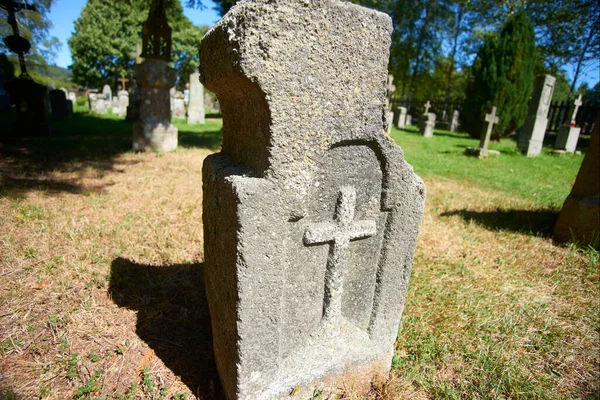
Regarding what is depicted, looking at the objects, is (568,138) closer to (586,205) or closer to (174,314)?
(586,205)

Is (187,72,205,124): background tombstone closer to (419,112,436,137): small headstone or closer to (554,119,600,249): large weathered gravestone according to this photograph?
(419,112,436,137): small headstone

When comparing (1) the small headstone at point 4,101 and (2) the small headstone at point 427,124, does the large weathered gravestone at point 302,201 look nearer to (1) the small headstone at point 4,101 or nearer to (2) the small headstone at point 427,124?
(1) the small headstone at point 4,101

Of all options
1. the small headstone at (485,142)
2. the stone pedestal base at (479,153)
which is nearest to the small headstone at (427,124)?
the small headstone at (485,142)

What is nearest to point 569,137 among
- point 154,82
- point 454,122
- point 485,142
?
point 485,142

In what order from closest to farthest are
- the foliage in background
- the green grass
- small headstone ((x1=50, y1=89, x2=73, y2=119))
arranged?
the green grass, small headstone ((x1=50, y1=89, x2=73, y2=119)), the foliage in background

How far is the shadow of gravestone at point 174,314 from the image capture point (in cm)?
187

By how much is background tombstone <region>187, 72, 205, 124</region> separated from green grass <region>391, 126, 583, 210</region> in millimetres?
9007

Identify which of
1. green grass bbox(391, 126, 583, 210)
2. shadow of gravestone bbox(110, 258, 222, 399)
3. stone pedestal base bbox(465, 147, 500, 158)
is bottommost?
shadow of gravestone bbox(110, 258, 222, 399)

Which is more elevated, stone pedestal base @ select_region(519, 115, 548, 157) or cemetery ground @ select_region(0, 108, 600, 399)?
stone pedestal base @ select_region(519, 115, 548, 157)

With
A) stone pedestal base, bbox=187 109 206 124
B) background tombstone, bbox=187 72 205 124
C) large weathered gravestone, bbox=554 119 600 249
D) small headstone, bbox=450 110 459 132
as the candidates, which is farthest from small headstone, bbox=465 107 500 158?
stone pedestal base, bbox=187 109 206 124

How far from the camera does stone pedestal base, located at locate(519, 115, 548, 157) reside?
10.5 metres

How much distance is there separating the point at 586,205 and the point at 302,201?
12.1 ft

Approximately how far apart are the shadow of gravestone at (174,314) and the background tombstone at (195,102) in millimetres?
12547

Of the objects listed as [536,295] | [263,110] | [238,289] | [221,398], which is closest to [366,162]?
[263,110]
